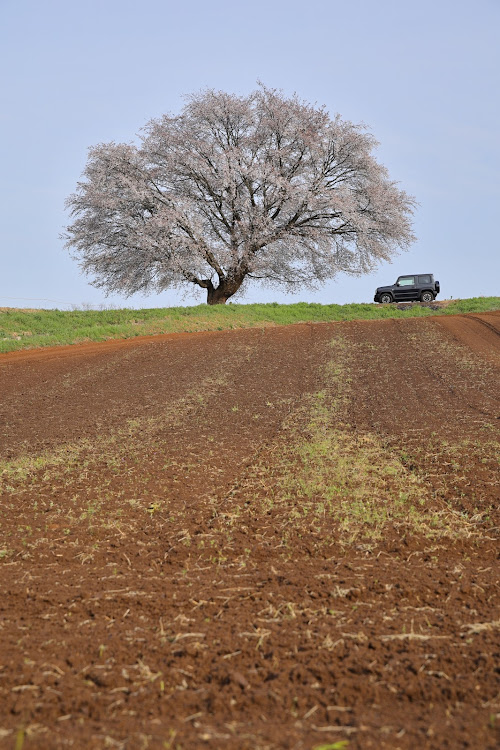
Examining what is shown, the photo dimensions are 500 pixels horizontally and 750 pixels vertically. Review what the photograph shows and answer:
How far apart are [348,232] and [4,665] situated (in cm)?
3227

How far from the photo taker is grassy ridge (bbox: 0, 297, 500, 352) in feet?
80.7

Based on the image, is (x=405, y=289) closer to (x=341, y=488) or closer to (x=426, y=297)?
(x=426, y=297)

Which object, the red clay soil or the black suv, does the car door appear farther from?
the red clay soil

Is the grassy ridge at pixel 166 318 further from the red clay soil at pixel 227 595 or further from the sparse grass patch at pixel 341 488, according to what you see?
the sparse grass patch at pixel 341 488

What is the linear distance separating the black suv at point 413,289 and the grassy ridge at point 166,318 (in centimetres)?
268

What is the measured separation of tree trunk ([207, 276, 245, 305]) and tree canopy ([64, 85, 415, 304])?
6 centimetres

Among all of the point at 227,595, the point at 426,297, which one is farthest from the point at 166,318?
the point at 227,595

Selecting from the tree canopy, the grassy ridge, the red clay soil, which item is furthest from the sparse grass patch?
the tree canopy

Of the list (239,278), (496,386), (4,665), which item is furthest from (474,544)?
(239,278)

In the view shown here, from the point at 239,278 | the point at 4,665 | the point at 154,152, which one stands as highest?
the point at 154,152

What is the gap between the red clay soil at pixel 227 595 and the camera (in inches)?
146

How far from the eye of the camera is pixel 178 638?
471 cm

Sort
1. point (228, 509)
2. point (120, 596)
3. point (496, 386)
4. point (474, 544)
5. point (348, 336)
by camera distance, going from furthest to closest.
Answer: point (348, 336) → point (496, 386) → point (228, 509) → point (474, 544) → point (120, 596)

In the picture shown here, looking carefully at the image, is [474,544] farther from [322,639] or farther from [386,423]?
[386,423]
